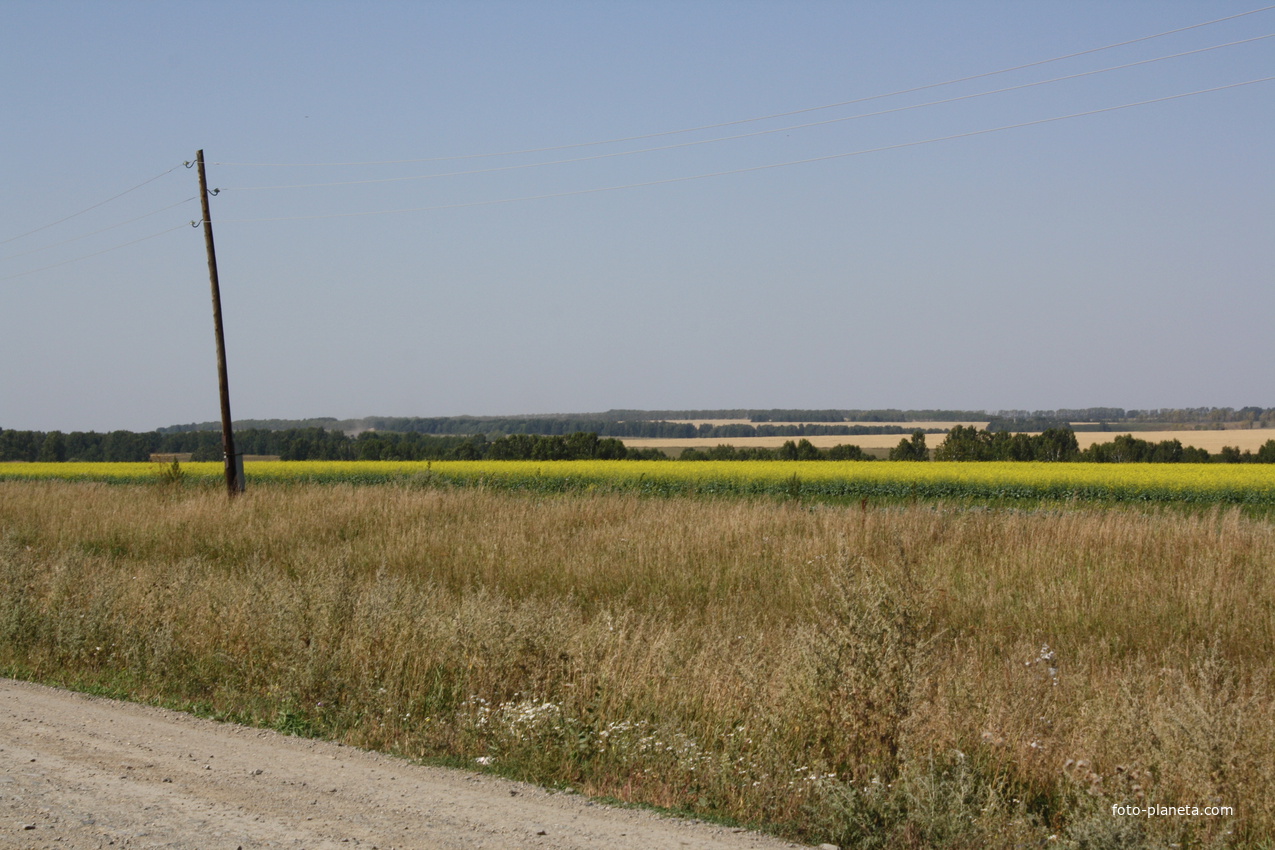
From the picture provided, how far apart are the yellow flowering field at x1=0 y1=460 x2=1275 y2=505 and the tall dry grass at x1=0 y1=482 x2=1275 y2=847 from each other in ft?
42.4

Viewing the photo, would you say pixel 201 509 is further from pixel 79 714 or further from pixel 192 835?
pixel 192 835

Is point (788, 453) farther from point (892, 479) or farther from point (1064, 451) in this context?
point (892, 479)

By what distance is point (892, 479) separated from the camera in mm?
33938

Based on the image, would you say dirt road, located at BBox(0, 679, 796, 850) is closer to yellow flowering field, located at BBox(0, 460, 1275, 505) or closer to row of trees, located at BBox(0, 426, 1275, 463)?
yellow flowering field, located at BBox(0, 460, 1275, 505)

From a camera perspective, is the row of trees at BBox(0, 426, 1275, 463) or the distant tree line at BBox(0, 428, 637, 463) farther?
the distant tree line at BBox(0, 428, 637, 463)

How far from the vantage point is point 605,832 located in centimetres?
529

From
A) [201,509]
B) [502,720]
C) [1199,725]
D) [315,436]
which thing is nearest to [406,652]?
[502,720]

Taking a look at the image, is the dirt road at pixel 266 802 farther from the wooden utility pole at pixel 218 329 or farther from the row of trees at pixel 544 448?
the row of trees at pixel 544 448

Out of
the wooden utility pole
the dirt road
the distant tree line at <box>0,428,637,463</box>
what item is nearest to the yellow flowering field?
the wooden utility pole

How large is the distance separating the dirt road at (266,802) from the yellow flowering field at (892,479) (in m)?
21.4

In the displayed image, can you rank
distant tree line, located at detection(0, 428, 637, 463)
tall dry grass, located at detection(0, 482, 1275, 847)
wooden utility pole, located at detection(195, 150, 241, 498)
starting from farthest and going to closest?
1. distant tree line, located at detection(0, 428, 637, 463)
2. wooden utility pole, located at detection(195, 150, 241, 498)
3. tall dry grass, located at detection(0, 482, 1275, 847)

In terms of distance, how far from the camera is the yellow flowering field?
30.1 m

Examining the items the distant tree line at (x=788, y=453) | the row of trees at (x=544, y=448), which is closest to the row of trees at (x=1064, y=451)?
the row of trees at (x=544, y=448)

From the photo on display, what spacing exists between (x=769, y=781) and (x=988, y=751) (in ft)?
5.05
